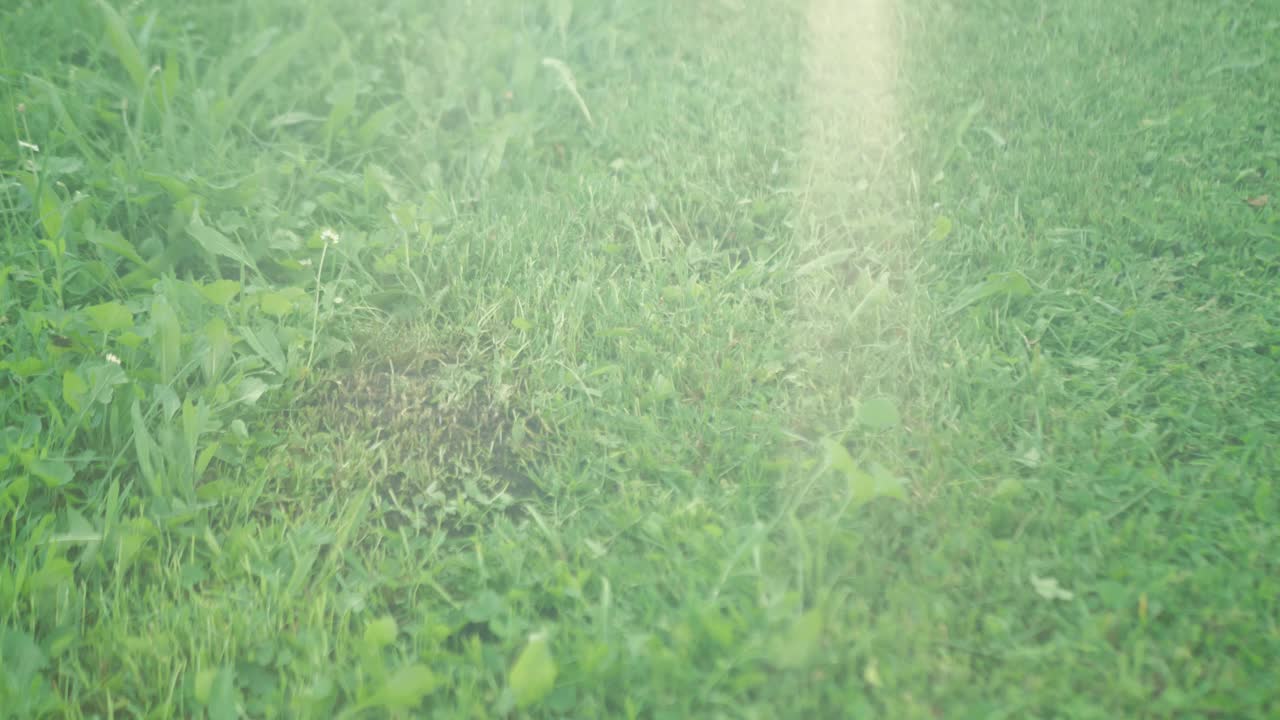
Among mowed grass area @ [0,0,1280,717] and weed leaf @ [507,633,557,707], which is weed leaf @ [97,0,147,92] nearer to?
mowed grass area @ [0,0,1280,717]

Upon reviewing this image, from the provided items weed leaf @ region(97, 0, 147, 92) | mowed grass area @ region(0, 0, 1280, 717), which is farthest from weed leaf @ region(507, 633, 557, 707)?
weed leaf @ region(97, 0, 147, 92)

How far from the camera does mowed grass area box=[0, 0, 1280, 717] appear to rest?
1689 millimetres

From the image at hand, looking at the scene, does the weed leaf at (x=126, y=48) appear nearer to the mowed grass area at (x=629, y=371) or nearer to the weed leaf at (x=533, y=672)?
the mowed grass area at (x=629, y=371)

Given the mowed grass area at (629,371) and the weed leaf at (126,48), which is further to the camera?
the weed leaf at (126,48)

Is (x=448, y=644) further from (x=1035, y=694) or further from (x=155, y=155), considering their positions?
(x=155, y=155)

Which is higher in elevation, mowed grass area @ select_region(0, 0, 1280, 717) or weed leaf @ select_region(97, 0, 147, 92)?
weed leaf @ select_region(97, 0, 147, 92)

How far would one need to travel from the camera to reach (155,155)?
2.76 metres

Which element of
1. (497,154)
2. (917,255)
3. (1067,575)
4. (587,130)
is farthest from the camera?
→ (587,130)

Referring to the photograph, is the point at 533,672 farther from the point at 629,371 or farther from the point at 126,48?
the point at 126,48

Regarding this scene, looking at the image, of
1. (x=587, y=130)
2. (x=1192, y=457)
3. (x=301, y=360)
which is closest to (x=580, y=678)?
(x=301, y=360)

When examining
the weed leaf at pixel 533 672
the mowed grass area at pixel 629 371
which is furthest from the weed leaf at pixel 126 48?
the weed leaf at pixel 533 672

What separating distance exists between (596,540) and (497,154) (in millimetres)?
Answer: 1508

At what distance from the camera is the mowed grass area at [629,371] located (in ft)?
5.54

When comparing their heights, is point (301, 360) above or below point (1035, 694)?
above
